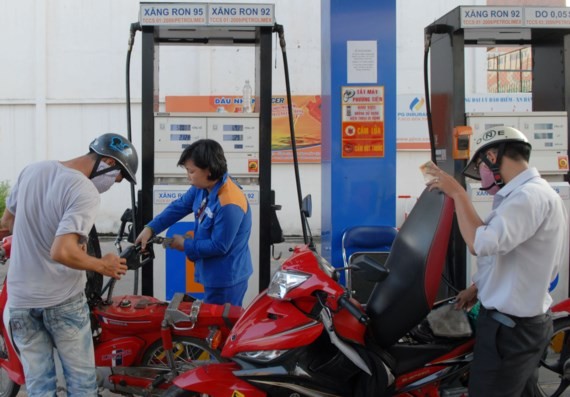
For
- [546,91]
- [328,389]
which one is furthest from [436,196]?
[546,91]

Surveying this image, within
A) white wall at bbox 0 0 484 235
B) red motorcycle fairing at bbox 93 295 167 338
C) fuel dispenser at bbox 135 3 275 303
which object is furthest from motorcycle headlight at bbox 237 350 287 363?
white wall at bbox 0 0 484 235

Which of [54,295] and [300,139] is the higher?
[300,139]

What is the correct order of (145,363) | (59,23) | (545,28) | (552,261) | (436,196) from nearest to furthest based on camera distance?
(552,261)
(436,196)
(145,363)
(545,28)
(59,23)

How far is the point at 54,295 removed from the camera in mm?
2865

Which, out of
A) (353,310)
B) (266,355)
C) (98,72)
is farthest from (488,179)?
(98,72)

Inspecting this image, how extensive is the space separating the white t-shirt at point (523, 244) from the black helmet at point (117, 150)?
1.77 metres

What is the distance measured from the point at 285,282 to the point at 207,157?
3.65 feet

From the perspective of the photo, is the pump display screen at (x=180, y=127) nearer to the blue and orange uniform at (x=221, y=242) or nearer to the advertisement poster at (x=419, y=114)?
the blue and orange uniform at (x=221, y=242)

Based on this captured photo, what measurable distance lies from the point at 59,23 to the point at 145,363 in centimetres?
917

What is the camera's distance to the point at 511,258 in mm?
2691

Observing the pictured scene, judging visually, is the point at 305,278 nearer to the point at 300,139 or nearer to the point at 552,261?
the point at 552,261

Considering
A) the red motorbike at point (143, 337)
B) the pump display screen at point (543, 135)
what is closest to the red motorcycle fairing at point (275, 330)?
the red motorbike at point (143, 337)

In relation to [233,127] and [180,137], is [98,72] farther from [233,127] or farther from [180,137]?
[233,127]

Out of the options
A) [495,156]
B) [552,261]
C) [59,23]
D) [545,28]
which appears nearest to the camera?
[552,261]
